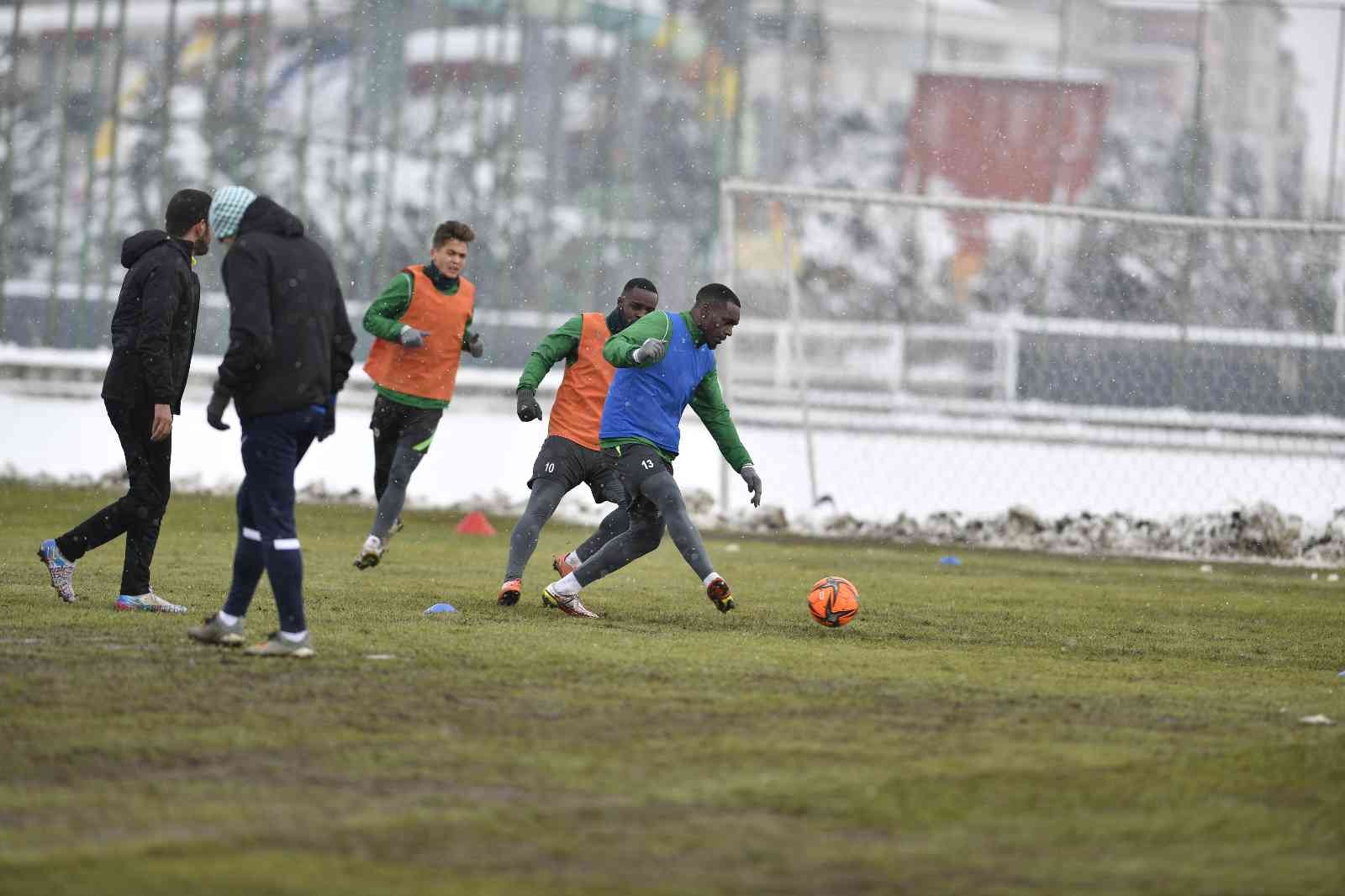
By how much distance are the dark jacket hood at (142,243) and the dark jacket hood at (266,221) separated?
1.39 m

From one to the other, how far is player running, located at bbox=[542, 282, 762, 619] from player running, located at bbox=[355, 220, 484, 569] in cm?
163

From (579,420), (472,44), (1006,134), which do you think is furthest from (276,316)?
(1006,134)

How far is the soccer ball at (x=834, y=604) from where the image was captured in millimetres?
8156

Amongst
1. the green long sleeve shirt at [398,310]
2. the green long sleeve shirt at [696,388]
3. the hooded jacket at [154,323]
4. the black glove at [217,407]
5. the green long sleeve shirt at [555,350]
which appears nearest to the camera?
the black glove at [217,407]

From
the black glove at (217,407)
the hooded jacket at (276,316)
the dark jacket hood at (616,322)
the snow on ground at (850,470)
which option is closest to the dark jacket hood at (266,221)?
the hooded jacket at (276,316)

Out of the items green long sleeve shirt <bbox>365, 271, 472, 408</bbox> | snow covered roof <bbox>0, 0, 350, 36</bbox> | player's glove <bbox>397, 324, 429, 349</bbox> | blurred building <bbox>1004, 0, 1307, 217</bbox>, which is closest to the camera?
player's glove <bbox>397, 324, 429, 349</bbox>

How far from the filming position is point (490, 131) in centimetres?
2891

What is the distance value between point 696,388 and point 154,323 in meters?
2.44

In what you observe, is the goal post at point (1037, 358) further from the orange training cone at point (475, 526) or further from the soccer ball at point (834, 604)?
the soccer ball at point (834, 604)

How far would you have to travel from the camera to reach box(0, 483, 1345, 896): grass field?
3908 millimetres

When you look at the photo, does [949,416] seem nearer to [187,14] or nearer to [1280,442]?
[1280,442]

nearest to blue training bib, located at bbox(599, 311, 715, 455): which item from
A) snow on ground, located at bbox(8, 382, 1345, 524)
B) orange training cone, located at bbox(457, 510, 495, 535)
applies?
orange training cone, located at bbox(457, 510, 495, 535)

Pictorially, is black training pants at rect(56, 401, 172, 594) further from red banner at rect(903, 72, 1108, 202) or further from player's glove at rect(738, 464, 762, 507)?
red banner at rect(903, 72, 1108, 202)

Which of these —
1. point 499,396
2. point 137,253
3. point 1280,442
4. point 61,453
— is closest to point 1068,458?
point 1280,442
